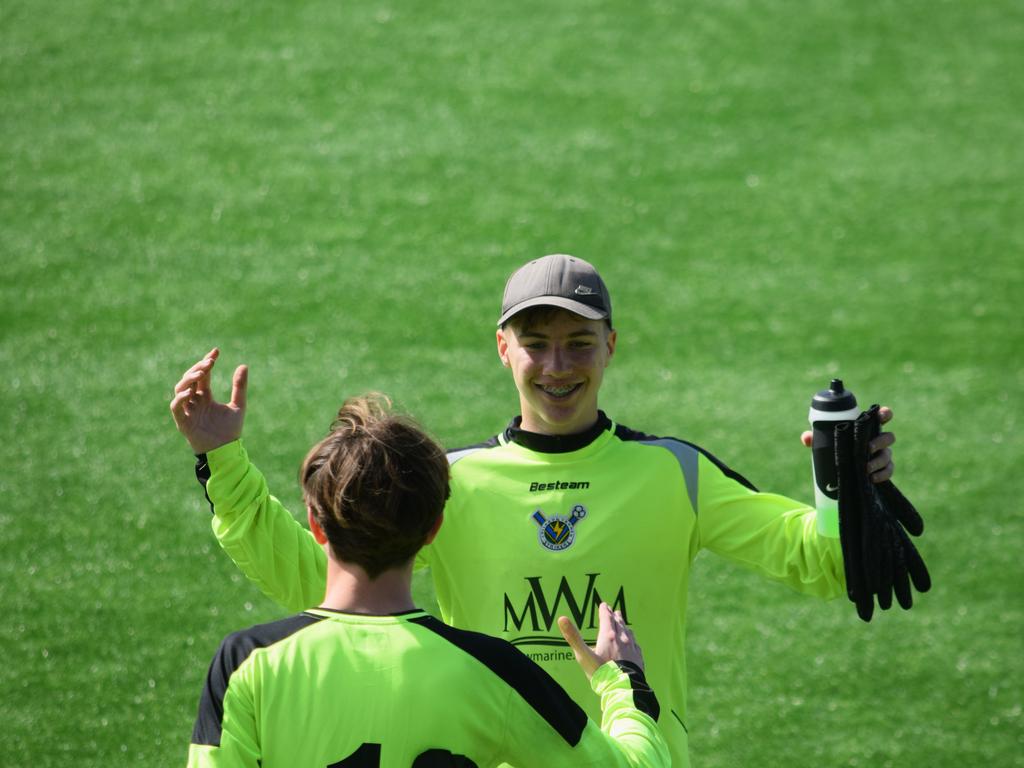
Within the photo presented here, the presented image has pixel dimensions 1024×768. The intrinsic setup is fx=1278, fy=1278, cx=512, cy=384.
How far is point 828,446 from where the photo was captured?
3.02 metres

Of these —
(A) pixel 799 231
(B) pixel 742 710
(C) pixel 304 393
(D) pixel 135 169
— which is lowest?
(B) pixel 742 710

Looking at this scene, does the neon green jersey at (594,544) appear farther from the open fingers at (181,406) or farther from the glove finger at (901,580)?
the open fingers at (181,406)

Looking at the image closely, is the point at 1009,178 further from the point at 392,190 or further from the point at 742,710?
the point at 742,710

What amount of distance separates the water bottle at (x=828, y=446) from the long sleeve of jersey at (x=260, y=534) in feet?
3.93

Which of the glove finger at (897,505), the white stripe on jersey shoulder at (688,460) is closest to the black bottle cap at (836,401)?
the glove finger at (897,505)

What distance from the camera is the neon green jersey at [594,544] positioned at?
3.15 m

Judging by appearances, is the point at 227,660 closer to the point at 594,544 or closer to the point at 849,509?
the point at 594,544

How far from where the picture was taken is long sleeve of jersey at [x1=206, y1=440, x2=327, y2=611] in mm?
2918

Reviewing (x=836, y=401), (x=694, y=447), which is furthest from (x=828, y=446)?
(x=694, y=447)

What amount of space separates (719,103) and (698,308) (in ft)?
7.64

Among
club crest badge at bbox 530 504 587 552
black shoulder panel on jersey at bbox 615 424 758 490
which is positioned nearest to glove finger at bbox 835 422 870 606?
black shoulder panel on jersey at bbox 615 424 758 490

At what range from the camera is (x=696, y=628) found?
5758 millimetres

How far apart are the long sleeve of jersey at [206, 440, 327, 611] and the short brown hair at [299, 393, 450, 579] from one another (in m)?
0.58

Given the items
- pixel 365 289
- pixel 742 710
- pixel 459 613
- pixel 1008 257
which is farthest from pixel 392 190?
pixel 459 613
